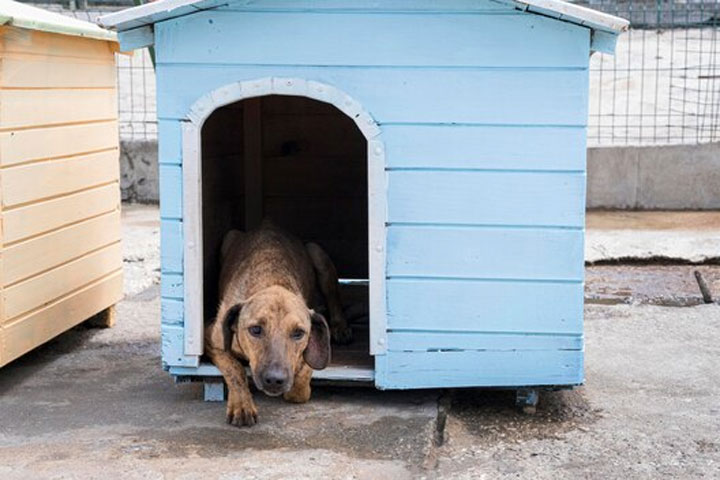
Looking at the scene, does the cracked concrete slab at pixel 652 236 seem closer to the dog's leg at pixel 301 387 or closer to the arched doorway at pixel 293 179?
the arched doorway at pixel 293 179

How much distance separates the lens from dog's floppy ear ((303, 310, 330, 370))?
480 centimetres

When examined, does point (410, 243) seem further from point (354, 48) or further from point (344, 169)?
point (344, 169)

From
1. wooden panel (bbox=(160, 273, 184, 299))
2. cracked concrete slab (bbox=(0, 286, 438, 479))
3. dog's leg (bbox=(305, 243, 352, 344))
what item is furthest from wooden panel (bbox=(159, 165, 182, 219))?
dog's leg (bbox=(305, 243, 352, 344))

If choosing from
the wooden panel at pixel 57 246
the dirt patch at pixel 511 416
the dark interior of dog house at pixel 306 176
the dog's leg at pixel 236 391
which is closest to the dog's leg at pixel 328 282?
the dark interior of dog house at pixel 306 176

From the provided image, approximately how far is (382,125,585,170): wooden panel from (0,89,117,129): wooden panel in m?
1.65

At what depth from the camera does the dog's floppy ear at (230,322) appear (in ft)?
15.8

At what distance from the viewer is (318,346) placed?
4816mm

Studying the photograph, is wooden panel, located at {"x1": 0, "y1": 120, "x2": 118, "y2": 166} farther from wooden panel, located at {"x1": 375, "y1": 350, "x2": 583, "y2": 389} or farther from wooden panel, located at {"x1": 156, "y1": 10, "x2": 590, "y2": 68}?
wooden panel, located at {"x1": 375, "y1": 350, "x2": 583, "y2": 389}

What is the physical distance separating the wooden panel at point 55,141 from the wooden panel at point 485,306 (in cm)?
175

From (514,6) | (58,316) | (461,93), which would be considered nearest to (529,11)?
(514,6)

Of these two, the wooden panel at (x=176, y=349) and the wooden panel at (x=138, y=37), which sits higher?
the wooden panel at (x=138, y=37)

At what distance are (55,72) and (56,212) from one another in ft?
2.17

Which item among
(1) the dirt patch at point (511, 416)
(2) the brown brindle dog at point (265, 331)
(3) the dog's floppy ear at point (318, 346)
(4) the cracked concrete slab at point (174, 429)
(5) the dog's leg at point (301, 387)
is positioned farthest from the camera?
(5) the dog's leg at point (301, 387)

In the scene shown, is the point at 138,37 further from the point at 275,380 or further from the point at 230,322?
the point at 275,380
